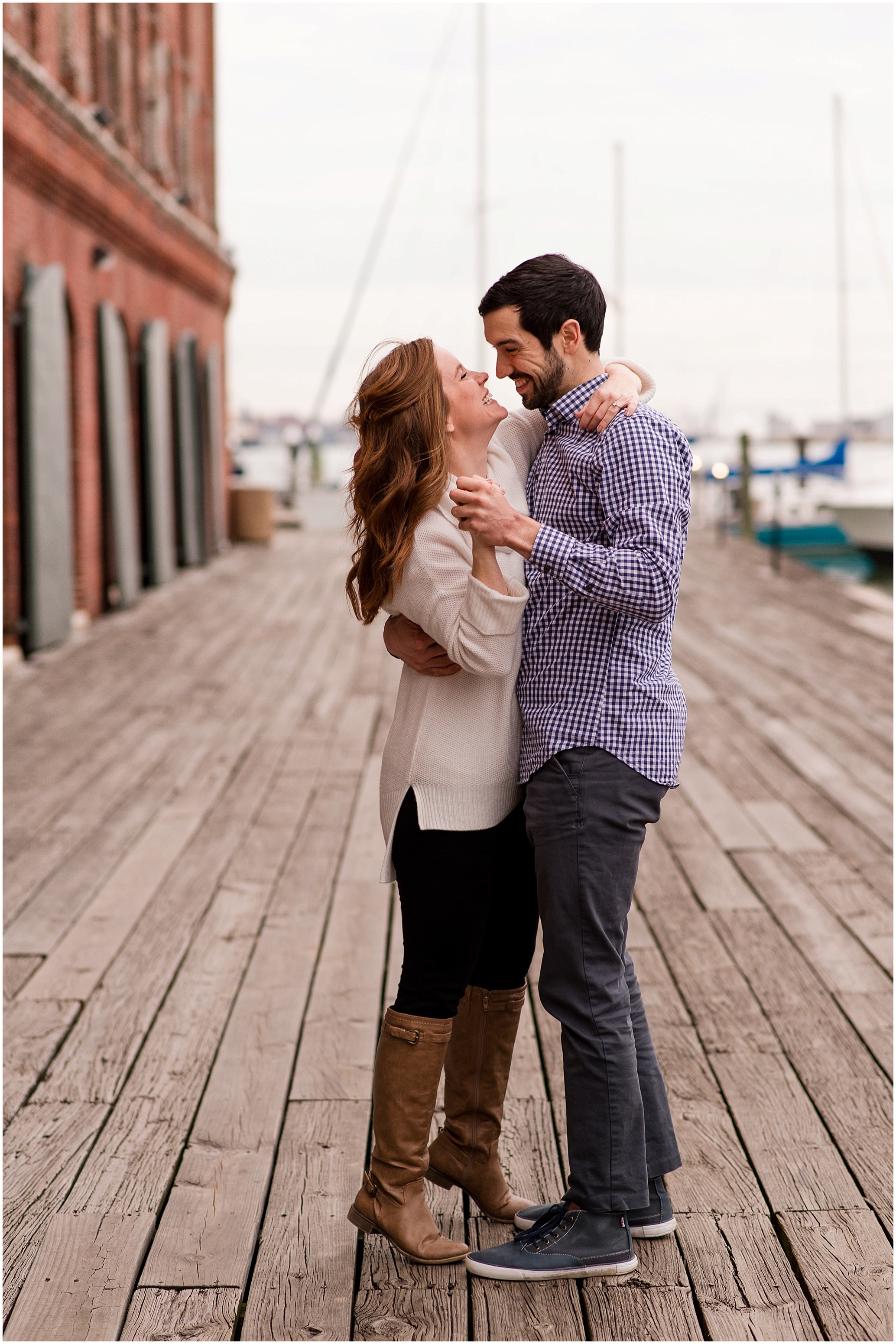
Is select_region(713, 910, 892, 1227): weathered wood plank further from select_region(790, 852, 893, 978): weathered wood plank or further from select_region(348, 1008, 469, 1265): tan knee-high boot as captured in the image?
select_region(348, 1008, 469, 1265): tan knee-high boot

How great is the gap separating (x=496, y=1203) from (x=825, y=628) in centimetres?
1002

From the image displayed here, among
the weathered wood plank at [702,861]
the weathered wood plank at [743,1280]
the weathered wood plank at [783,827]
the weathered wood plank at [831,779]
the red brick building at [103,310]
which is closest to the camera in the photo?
the weathered wood plank at [743,1280]

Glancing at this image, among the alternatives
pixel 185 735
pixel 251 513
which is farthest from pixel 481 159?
pixel 185 735

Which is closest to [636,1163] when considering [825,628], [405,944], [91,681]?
[405,944]

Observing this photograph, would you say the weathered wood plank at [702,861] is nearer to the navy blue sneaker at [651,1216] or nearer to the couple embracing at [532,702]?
the navy blue sneaker at [651,1216]

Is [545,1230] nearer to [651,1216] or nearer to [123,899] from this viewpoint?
[651,1216]

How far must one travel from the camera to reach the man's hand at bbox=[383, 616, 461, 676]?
252cm

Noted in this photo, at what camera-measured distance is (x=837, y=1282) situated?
252cm

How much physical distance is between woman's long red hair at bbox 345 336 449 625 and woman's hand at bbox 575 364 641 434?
0.25 meters

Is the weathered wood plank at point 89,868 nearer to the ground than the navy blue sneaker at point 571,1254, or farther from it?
farther from it

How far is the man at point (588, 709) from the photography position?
2.38 meters

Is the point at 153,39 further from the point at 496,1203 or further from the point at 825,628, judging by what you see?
the point at 496,1203

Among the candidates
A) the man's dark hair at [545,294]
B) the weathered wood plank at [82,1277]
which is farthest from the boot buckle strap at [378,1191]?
the man's dark hair at [545,294]

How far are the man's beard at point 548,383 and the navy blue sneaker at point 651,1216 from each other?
1.53 meters
